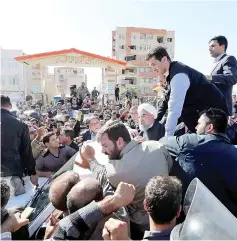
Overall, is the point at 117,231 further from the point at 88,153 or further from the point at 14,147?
the point at 14,147

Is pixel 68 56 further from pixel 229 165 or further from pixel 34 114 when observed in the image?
pixel 229 165

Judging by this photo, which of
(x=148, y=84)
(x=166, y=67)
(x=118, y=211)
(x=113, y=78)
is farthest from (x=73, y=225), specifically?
(x=148, y=84)

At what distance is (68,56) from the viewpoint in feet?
45.4

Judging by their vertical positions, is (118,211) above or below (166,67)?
below

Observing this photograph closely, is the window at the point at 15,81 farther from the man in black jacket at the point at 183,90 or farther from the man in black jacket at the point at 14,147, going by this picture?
the man in black jacket at the point at 183,90

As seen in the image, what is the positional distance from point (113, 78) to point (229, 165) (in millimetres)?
16725

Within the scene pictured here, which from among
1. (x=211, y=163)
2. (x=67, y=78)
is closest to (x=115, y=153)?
A: (x=211, y=163)

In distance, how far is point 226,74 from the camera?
322cm

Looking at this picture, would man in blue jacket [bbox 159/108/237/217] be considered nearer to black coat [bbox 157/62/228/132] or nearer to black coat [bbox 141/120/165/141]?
black coat [bbox 157/62/228/132]

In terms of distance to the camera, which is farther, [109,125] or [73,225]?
[109,125]

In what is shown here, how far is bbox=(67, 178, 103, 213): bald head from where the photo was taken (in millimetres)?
1663

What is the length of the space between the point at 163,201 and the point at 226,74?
85.0 inches

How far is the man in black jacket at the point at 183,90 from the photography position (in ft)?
8.96

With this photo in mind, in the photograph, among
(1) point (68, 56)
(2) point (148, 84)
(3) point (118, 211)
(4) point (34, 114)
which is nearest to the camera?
(3) point (118, 211)
